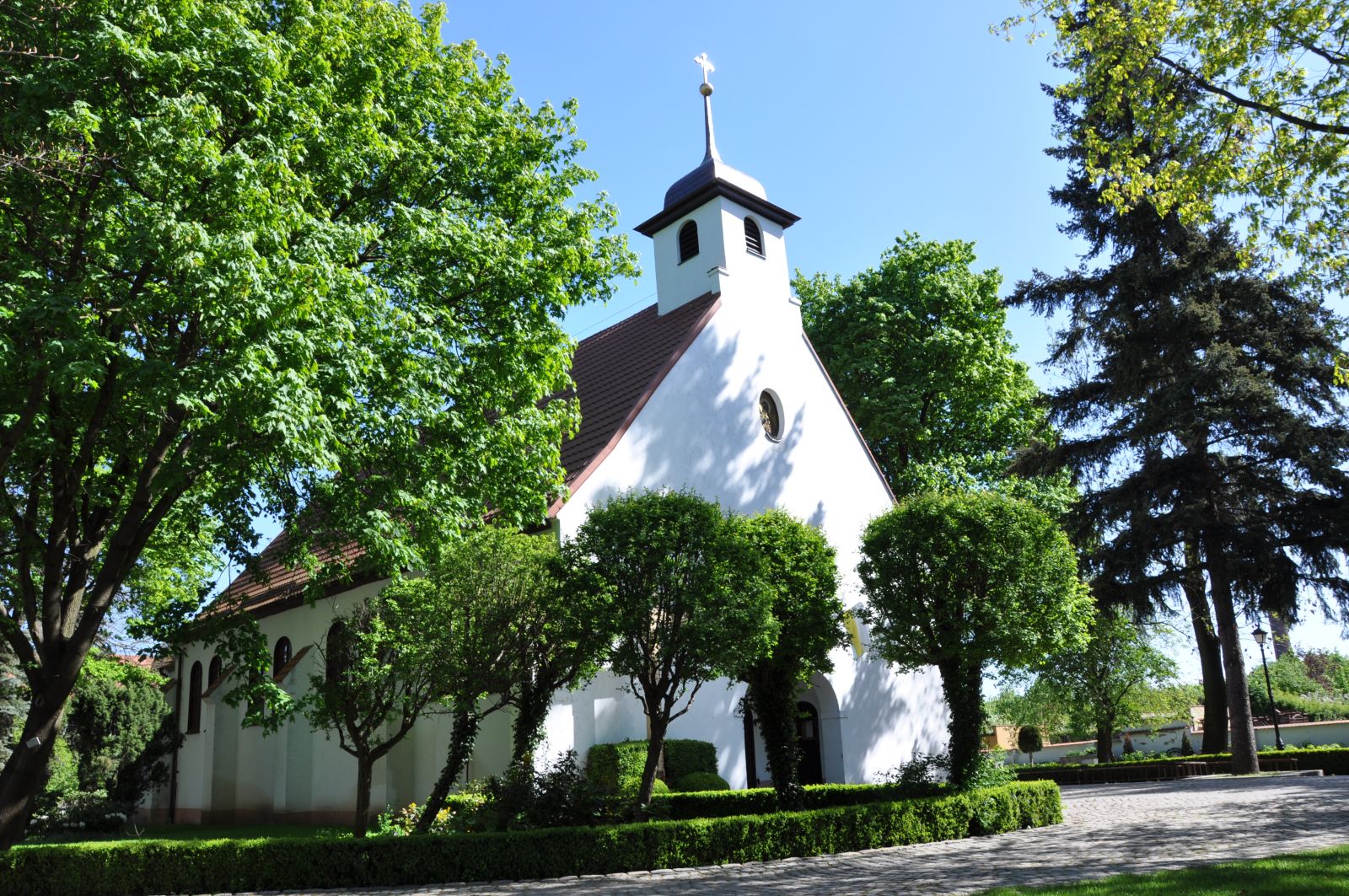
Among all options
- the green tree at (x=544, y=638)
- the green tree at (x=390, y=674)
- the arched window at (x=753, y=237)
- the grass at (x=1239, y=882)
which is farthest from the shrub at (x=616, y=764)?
the arched window at (x=753, y=237)

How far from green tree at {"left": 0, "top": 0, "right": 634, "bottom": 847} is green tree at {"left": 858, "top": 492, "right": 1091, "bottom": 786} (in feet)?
21.1

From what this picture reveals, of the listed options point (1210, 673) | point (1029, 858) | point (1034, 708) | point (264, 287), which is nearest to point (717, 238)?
point (264, 287)

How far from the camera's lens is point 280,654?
24.5 m

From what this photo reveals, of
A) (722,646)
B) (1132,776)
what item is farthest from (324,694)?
(1132,776)

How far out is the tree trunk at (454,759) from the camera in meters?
13.9

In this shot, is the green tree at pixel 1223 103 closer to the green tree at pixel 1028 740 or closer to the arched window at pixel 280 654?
the arched window at pixel 280 654

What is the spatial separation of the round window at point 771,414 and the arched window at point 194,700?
18.7 meters

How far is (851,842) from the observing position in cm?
1380

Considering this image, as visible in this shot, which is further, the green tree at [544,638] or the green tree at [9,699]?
the green tree at [9,699]

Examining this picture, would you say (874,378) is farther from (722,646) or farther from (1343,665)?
(1343,665)

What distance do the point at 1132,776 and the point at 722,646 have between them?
69.0 feet

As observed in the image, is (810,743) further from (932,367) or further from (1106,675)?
(1106,675)

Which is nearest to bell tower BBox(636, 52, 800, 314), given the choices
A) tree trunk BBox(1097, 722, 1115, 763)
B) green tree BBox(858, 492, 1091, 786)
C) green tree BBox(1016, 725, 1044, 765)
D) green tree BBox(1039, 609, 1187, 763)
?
green tree BBox(858, 492, 1091, 786)

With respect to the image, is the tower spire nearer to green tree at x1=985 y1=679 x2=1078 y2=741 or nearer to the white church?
the white church
